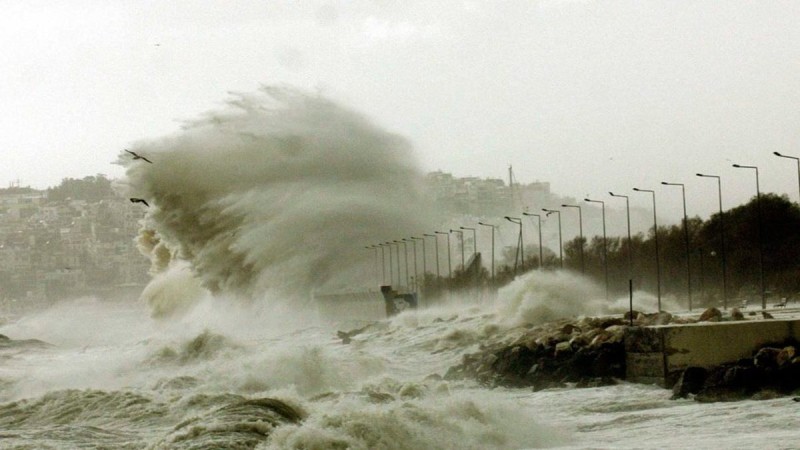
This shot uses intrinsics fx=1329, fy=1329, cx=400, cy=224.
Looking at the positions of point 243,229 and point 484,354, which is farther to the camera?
point 243,229

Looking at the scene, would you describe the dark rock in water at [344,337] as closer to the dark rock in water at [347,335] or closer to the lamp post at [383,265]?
the dark rock in water at [347,335]

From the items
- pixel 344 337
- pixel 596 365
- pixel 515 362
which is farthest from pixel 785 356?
pixel 344 337

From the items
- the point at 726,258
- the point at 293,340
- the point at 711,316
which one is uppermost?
the point at 726,258

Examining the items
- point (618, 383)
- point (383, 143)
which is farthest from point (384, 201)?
point (618, 383)

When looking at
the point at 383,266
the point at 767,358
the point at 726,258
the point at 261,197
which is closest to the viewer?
the point at 767,358

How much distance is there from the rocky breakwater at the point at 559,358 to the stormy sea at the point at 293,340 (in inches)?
33.3

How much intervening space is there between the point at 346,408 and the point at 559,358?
11168 mm

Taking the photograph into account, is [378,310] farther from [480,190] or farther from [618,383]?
[480,190]

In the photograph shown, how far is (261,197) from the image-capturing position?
2958 inches

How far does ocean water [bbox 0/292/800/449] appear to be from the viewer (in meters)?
18.7

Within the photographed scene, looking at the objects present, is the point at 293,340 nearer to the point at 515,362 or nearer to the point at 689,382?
the point at 515,362

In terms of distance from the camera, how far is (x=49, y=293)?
579ft

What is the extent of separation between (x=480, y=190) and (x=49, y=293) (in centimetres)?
5989

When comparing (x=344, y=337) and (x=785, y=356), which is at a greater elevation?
(x=785, y=356)
